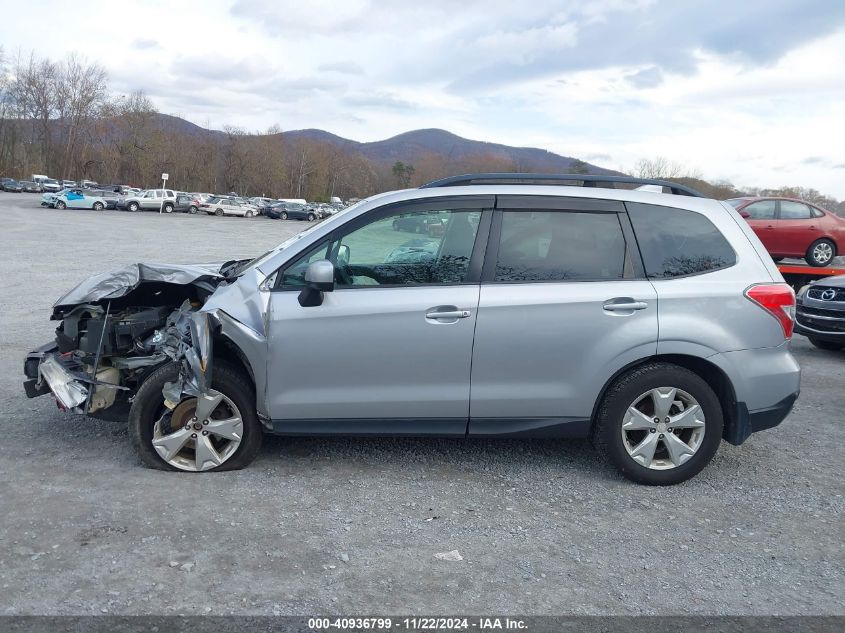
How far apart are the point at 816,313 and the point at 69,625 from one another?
9056 millimetres

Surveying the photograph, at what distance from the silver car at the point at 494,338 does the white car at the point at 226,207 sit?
5644 centimetres

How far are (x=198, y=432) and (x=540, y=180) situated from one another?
275 centimetres

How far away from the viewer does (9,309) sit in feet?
32.8

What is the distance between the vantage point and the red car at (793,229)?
1364 cm

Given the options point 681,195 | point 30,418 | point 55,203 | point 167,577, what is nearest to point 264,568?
point 167,577

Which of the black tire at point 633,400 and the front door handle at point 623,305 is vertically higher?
the front door handle at point 623,305

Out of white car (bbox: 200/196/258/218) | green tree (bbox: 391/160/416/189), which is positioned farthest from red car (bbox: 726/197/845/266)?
green tree (bbox: 391/160/416/189)

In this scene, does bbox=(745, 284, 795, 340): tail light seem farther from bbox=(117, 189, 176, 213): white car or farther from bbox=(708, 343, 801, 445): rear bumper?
bbox=(117, 189, 176, 213): white car

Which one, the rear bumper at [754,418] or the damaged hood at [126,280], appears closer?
the rear bumper at [754,418]

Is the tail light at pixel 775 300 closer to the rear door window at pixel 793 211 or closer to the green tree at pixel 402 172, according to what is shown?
the rear door window at pixel 793 211

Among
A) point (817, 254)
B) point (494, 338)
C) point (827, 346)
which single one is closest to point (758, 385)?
point (494, 338)

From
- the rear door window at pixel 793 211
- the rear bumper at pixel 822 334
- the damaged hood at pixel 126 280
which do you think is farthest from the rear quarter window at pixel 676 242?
the rear door window at pixel 793 211

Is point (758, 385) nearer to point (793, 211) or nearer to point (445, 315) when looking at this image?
point (445, 315)

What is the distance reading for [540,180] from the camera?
188 inches
